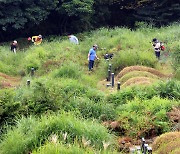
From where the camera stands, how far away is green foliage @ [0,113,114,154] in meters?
8.73

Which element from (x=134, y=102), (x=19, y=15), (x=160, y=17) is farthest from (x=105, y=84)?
(x=160, y=17)

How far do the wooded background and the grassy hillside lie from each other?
28.5ft

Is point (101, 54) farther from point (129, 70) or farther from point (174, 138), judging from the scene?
point (174, 138)

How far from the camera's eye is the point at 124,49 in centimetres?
2088

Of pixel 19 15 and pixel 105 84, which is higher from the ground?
pixel 19 15

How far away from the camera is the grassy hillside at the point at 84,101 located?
8.87m

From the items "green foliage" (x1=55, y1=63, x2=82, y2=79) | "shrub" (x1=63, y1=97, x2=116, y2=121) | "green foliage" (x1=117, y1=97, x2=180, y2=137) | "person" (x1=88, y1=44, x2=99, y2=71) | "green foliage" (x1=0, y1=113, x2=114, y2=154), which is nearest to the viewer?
"green foliage" (x1=0, y1=113, x2=114, y2=154)

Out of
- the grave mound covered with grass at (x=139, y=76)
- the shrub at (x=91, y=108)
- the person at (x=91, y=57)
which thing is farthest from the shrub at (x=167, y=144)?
the person at (x=91, y=57)

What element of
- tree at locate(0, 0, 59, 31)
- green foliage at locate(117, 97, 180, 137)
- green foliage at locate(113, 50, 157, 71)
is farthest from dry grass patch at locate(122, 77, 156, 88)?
tree at locate(0, 0, 59, 31)

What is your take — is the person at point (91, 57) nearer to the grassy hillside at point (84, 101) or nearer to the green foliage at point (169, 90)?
the grassy hillside at point (84, 101)

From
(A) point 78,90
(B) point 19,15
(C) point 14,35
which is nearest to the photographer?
(A) point 78,90

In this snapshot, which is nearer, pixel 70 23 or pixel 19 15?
pixel 19 15

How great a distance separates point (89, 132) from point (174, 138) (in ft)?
5.68

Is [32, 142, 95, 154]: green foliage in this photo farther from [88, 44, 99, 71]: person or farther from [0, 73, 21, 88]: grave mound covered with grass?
[88, 44, 99, 71]: person
